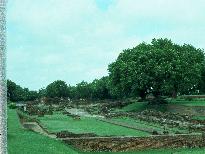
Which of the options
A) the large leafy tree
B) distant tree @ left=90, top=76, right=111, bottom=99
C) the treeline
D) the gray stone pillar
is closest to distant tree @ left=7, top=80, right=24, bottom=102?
distant tree @ left=90, top=76, right=111, bottom=99

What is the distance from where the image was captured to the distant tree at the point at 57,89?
10706 cm

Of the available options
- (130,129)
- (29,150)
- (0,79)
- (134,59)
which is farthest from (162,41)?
(0,79)

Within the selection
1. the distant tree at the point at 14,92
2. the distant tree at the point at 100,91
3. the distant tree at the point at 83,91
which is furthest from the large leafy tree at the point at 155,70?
the distant tree at the point at 14,92

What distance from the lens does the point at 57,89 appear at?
108 metres

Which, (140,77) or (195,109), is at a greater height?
(140,77)

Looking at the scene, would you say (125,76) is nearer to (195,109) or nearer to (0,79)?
(195,109)

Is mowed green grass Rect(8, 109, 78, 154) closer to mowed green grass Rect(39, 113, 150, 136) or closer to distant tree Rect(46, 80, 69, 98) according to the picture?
mowed green grass Rect(39, 113, 150, 136)

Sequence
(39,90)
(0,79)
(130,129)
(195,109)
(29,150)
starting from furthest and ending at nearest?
(39,90)
(195,109)
(130,129)
(29,150)
(0,79)

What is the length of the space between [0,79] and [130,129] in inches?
1019

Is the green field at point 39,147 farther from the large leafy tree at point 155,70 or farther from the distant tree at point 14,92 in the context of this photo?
the distant tree at point 14,92

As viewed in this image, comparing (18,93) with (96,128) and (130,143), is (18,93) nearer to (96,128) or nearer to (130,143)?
(96,128)

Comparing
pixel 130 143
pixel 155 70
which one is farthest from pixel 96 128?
pixel 155 70

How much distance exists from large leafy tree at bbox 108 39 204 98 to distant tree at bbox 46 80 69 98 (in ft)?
173

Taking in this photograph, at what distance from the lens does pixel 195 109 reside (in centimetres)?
4484
